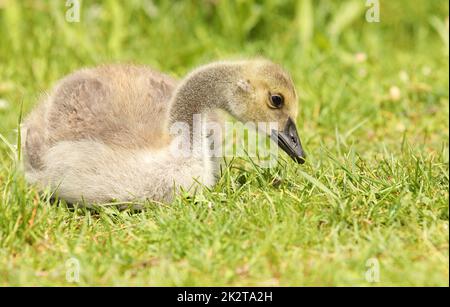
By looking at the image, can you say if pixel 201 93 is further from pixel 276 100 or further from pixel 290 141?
pixel 290 141

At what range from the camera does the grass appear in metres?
3.48

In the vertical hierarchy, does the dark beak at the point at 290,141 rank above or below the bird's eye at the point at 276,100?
below

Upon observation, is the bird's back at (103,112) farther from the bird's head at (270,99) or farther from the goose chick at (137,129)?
the bird's head at (270,99)

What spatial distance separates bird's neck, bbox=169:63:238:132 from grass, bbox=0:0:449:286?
380 mm

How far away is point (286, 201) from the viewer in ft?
13.1

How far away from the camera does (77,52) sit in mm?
7000

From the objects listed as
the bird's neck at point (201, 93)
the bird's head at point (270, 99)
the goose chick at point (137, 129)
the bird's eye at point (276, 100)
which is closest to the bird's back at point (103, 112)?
the goose chick at point (137, 129)

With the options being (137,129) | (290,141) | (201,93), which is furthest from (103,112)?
(290,141)

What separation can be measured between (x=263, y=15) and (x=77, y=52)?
178 cm

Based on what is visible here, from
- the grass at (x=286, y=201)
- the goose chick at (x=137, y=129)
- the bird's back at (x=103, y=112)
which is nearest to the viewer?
the grass at (x=286, y=201)

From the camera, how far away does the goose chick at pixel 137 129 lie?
4.35m

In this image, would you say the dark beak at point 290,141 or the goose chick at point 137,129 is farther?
the dark beak at point 290,141

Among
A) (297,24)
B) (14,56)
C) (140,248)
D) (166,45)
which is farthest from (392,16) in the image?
(140,248)
